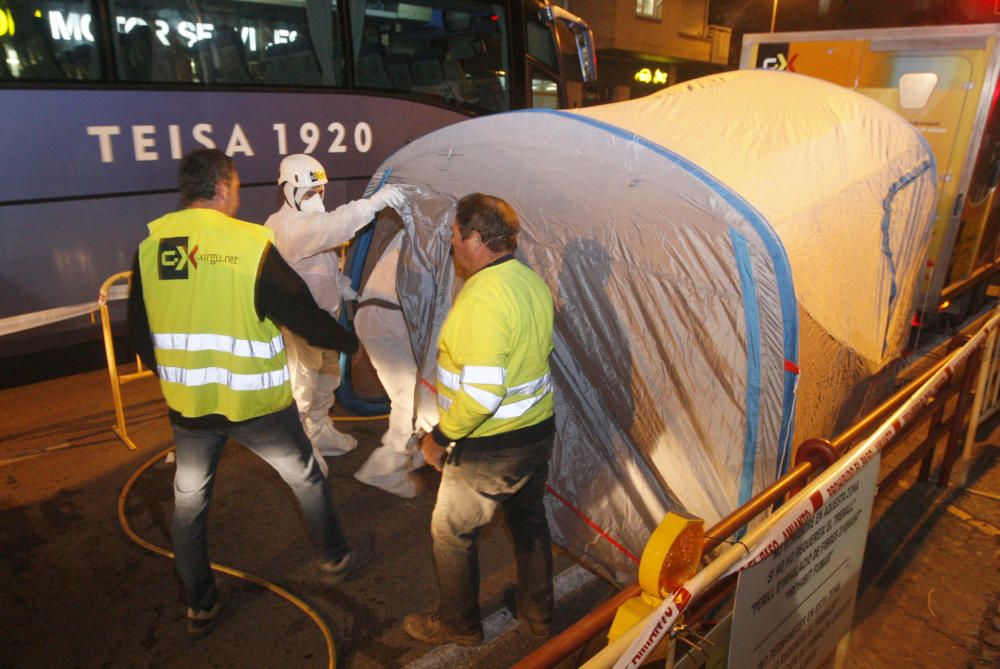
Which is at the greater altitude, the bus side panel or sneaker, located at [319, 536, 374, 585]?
the bus side panel

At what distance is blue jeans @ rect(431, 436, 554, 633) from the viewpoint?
285 centimetres

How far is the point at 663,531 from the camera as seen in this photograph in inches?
68.6

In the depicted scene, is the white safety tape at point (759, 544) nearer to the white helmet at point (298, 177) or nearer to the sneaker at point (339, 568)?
the sneaker at point (339, 568)

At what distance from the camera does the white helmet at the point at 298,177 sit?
4.04 metres

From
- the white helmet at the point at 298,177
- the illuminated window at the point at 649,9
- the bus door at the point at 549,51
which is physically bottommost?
the white helmet at the point at 298,177

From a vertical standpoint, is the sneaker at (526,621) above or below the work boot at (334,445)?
below

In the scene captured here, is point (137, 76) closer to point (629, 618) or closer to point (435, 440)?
point (435, 440)

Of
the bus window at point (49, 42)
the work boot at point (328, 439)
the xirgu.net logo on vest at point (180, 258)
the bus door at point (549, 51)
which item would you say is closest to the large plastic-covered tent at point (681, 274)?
the work boot at point (328, 439)

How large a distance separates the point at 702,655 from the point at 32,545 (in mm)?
3611

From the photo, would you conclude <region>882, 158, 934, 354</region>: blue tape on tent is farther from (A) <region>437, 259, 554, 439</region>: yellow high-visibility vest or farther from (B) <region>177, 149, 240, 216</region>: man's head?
(B) <region>177, 149, 240, 216</region>: man's head

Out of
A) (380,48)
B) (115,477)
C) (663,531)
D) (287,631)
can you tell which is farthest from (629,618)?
(380,48)

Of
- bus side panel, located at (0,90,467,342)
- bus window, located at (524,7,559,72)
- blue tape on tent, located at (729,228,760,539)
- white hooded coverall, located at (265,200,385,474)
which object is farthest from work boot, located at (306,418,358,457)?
bus window, located at (524,7,559,72)

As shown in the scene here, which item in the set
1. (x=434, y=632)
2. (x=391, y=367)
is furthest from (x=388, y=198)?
(x=434, y=632)

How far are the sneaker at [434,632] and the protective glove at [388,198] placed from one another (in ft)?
7.08
